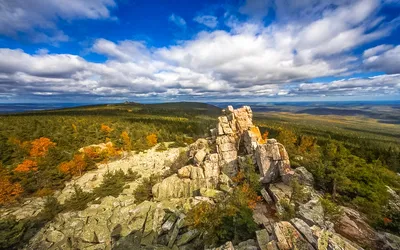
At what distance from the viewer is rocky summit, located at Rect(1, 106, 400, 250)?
25.7 m

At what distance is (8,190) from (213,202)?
186ft

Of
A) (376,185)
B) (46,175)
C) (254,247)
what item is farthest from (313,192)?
(46,175)

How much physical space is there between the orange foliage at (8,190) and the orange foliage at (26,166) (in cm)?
518

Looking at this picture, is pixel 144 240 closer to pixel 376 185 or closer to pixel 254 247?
pixel 254 247

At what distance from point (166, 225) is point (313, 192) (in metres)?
33.5

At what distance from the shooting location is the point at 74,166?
64.6 meters

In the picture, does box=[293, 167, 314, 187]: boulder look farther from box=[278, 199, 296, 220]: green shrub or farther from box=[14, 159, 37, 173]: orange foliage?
box=[14, 159, 37, 173]: orange foliage

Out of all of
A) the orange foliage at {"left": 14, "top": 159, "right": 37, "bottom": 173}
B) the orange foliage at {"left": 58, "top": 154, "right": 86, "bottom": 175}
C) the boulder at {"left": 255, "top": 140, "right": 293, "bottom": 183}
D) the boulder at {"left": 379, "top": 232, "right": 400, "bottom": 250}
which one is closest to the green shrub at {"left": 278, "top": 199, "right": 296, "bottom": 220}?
the boulder at {"left": 379, "top": 232, "right": 400, "bottom": 250}

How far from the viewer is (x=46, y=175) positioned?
186ft

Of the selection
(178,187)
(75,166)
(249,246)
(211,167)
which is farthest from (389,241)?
(75,166)

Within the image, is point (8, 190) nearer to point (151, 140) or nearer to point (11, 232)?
point (11, 232)

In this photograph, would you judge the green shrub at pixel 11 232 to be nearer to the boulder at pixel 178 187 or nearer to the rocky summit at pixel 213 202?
the rocky summit at pixel 213 202

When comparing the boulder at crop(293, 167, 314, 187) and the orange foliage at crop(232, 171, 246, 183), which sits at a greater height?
the boulder at crop(293, 167, 314, 187)

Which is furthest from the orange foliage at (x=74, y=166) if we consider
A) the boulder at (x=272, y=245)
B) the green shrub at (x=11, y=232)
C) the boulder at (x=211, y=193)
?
the boulder at (x=272, y=245)
